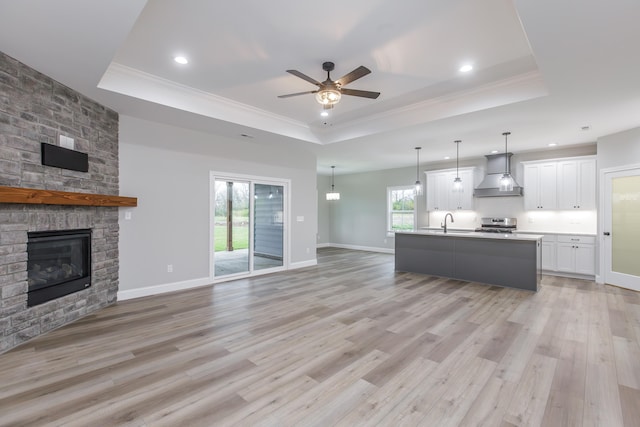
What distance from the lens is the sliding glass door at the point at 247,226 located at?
579 centimetres

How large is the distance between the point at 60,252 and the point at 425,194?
326 inches

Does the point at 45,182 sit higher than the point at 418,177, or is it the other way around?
the point at 418,177

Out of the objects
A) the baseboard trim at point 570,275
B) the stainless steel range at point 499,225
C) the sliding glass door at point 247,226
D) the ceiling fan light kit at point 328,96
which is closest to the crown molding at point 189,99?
the sliding glass door at point 247,226

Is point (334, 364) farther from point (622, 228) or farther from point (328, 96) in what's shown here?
point (622, 228)

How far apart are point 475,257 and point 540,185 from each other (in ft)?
8.82

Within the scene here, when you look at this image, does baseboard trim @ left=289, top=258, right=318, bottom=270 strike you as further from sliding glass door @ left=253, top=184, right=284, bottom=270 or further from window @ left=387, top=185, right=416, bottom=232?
window @ left=387, top=185, right=416, bottom=232

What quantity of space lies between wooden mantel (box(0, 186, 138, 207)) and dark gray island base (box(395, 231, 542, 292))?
5.36 m

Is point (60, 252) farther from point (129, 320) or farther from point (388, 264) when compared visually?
point (388, 264)

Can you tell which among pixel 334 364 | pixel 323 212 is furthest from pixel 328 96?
pixel 323 212

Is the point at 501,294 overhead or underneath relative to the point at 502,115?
underneath

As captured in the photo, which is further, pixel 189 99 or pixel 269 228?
pixel 269 228

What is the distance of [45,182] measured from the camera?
3.33m

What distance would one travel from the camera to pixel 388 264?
7.66 meters

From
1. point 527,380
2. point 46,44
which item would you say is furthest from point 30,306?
point 527,380
